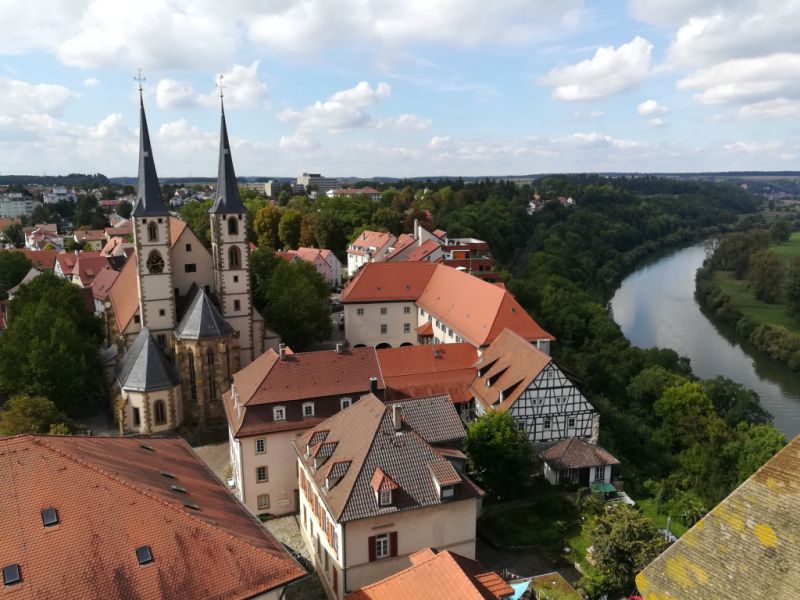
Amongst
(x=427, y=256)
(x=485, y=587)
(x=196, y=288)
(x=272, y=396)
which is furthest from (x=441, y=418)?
(x=427, y=256)

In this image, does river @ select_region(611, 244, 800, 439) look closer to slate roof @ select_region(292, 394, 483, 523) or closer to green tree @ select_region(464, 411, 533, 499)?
green tree @ select_region(464, 411, 533, 499)

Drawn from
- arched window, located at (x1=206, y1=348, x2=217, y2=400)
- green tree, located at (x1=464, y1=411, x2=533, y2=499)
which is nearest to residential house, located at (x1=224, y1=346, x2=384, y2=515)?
green tree, located at (x1=464, y1=411, x2=533, y2=499)

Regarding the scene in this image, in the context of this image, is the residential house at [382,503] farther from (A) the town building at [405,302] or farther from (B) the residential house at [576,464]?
(A) the town building at [405,302]

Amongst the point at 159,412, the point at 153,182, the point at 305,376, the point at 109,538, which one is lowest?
the point at 159,412

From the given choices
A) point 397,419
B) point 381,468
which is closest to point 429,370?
point 397,419

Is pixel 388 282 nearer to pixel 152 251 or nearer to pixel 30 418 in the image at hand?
pixel 152 251

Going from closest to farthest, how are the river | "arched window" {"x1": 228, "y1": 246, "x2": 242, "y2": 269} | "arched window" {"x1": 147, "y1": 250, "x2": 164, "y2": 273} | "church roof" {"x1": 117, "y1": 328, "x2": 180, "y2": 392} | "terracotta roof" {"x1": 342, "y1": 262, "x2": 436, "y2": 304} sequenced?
"church roof" {"x1": 117, "y1": 328, "x2": 180, "y2": 392} → "arched window" {"x1": 147, "y1": 250, "x2": 164, "y2": 273} → "arched window" {"x1": 228, "y1": 246, "x2": 242, "y2": 269} → "terracotta roof" {"x1": 342, "y1": 262, "x2": 436, "y2": 304} → the river
